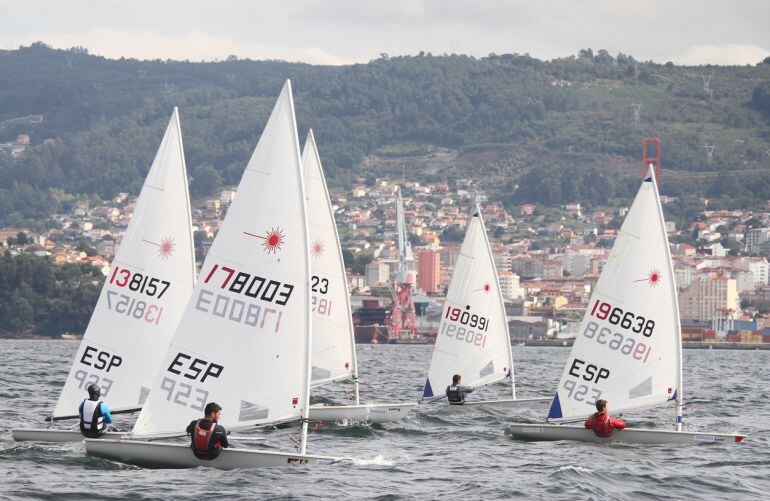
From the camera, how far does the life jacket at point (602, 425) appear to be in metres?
26.2

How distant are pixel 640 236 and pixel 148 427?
33.6 feet

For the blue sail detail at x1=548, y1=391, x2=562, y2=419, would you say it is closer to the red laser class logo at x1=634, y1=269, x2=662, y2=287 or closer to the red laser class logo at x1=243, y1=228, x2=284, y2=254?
the red laser class logo at x1=634, y1=269, x2=662, y2=287

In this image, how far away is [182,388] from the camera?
Answer: 2138 cm

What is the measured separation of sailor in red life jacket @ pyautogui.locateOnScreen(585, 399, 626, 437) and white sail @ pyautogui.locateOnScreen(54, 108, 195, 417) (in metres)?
7.36

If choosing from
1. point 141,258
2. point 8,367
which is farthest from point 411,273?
point 141,258

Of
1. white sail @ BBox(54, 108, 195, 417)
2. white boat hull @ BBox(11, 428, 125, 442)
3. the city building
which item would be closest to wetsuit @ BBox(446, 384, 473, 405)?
white sail @ BBox(54, 108, 195, 417)

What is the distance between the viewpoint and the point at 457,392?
114 ft

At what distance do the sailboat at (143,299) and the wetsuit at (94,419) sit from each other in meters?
1.63

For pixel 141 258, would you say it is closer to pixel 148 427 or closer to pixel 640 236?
pixel 148 427

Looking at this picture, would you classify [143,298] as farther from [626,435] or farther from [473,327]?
[473,327]

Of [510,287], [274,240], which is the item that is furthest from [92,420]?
[510,287]

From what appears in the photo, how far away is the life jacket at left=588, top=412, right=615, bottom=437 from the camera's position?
86.1 feet

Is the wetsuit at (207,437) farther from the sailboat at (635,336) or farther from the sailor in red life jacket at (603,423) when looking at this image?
the sailboat at (635,336)

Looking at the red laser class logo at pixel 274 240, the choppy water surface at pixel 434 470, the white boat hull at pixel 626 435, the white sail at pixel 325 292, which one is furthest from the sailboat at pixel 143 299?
the white boat hull at pixel 626 435
